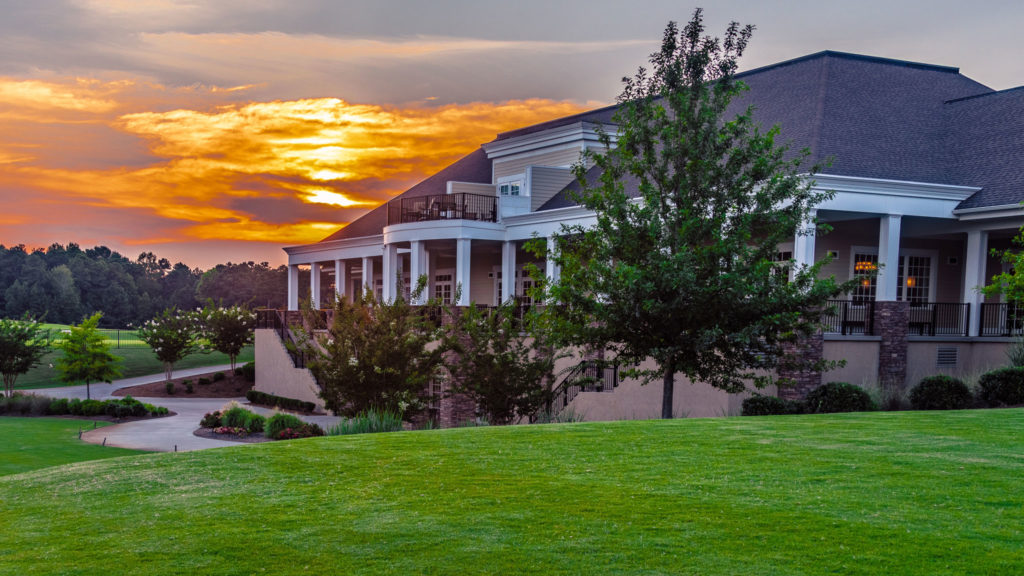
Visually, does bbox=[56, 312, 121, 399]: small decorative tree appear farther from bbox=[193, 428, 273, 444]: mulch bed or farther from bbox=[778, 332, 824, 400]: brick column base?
bbox=[778, 332, 824, 400]: brick column base

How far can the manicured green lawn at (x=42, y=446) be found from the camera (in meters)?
18.5

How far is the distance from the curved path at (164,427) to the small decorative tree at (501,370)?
613 cm

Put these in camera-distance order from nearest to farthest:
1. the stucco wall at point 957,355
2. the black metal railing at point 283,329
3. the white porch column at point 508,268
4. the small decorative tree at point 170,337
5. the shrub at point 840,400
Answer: the shrub at point 840,400, the stucco wall at point 957,355, the white porch column at point 508,268, the black metal railing at point 283,329, the small decorative tree at point 170,337

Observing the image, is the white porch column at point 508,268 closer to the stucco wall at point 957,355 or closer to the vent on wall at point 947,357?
the stucco wall at point 957,355

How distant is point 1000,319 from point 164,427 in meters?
25.2

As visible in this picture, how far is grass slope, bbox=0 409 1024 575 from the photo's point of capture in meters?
6.02

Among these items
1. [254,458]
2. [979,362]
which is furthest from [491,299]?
[254,458]

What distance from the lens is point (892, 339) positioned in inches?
821

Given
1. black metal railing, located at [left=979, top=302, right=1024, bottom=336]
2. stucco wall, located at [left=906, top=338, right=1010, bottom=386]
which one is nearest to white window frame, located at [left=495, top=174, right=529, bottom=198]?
stucco wall, located at [left=906, top=338, right=1010, bottom=386]

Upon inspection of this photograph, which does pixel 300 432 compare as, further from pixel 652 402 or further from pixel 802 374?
pixel 802 374

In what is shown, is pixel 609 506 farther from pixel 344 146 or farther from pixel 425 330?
pixel 344 146

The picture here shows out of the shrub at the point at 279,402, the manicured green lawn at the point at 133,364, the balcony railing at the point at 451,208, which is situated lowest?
the manicured green lawn at the point at 133,364

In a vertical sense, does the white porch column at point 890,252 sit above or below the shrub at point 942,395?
above

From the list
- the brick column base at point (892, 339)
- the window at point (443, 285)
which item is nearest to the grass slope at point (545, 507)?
the brick column base at point (892, 339)
